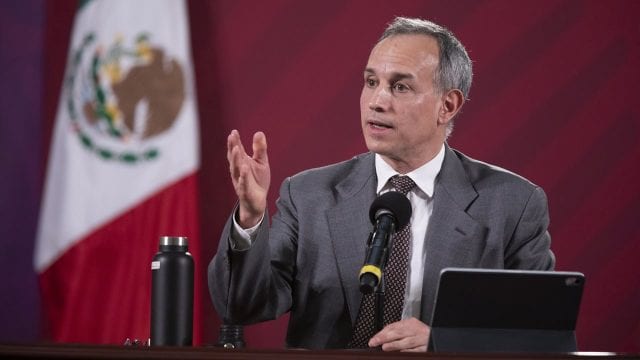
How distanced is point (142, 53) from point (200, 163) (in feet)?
1.63

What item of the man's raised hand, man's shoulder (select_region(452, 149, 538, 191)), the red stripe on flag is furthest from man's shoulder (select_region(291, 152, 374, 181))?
the red stripe on flag

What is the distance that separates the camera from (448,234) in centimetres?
243

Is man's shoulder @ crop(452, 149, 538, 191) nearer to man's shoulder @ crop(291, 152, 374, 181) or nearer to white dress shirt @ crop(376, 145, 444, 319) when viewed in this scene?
white dress shirt @ crop(376, 145, 444, 319)

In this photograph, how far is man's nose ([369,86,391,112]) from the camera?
251 centimetres

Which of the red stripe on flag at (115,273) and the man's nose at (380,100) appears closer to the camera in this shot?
the man's nose at (380,100)

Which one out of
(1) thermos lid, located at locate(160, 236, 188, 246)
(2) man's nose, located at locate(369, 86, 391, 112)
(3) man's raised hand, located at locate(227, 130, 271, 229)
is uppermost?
(2) man's nose, located at locate(369, 86, 391, 112)

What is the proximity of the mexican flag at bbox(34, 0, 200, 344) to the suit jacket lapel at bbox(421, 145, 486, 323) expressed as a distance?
1.32 m

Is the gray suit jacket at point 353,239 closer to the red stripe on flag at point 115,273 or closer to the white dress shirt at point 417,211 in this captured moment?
the white dress shirt at point 417,211

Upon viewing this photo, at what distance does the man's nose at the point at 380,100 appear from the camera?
8.23ft

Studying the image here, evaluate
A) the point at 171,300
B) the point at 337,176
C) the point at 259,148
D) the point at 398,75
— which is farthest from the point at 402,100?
the point at 171,300

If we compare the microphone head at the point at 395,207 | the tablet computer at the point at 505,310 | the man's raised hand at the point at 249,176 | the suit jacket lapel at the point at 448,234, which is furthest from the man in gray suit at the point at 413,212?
the tablet computer at the point at 505,310

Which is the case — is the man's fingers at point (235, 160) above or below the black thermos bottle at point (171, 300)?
above

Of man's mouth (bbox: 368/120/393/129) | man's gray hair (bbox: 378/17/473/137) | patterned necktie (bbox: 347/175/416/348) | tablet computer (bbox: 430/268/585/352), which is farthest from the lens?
man's gray hair (bbox: 378/17/473/137)

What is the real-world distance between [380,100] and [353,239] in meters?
0.40
